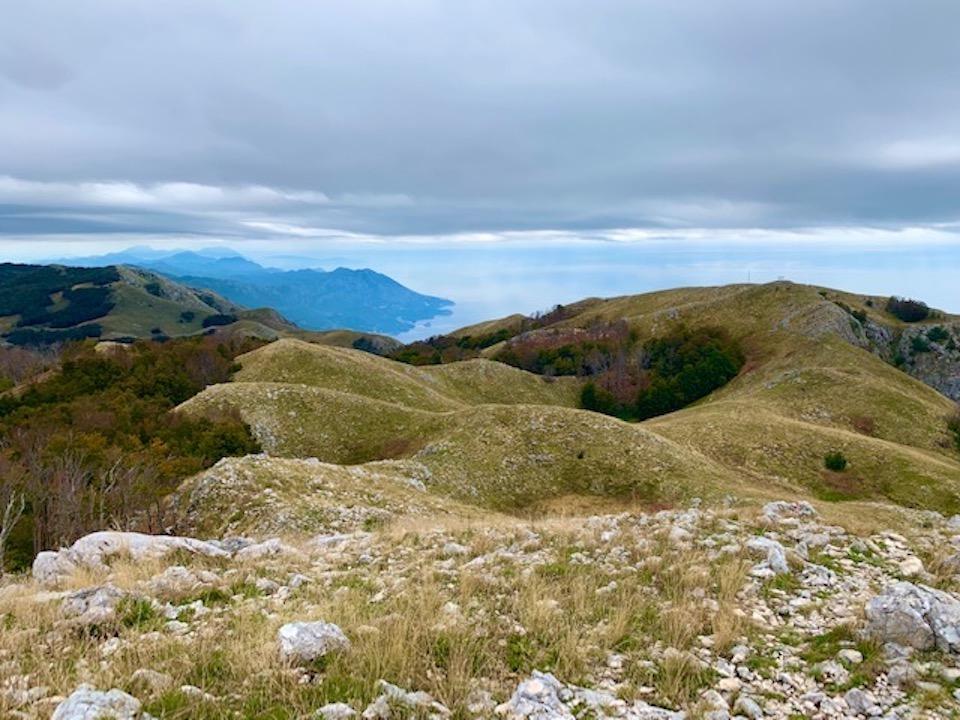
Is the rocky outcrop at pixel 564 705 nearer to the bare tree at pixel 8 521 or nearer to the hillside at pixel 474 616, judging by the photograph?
the hillside at pixel 474 616

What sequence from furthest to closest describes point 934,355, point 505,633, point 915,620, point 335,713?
1. point 934,355
2. point 505,633
3. point 915,620
4. point 335,713

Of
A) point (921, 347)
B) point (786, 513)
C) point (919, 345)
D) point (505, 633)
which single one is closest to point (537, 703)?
point (505, 633)

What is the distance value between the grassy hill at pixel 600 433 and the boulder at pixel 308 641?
101ft

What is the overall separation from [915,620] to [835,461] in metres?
50.4

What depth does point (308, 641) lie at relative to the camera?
721cm

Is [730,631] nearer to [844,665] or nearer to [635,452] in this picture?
[844,665]

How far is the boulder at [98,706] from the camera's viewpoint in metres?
5.66

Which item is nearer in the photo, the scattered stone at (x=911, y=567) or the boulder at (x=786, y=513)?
the scattered stone at (x=911, y=567)

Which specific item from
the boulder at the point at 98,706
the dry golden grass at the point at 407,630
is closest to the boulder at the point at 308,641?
the dry golden grass at the point at 407,630

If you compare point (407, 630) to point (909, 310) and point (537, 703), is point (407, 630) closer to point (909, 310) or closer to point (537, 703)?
point (537, 703)

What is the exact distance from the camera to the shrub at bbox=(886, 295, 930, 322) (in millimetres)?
127688

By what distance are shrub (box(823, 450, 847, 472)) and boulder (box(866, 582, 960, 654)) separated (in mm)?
49058

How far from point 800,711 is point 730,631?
1522 millimetres

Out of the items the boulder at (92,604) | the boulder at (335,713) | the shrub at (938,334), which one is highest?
the shrub at (938,334)
